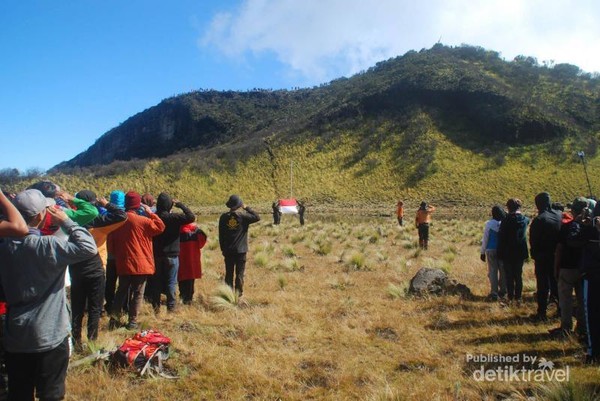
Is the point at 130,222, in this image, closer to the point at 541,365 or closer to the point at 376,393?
the point at 376,393

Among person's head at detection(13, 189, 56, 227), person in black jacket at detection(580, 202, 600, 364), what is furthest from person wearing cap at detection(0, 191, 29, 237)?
person in black jacket at detection(580, 202, 600, 364)

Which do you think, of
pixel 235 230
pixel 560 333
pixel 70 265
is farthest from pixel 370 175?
pixel 70 265

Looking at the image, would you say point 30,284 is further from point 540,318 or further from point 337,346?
point 540,318

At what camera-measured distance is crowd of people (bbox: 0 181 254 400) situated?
285cm

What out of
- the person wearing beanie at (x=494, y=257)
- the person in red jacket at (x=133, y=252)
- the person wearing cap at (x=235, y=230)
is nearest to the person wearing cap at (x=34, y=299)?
the person in red jacket at (x=133, y=252)

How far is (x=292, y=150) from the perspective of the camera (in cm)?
6169

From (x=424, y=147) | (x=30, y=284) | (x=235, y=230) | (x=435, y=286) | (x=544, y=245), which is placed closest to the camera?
(x=30, y=284)

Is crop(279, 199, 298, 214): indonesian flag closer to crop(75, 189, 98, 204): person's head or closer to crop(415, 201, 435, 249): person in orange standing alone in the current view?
crop(415, 201, 435, 249): person in orange standing alone

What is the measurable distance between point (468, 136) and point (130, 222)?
192ft

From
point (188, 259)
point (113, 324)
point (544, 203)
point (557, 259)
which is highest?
point (544, 203)

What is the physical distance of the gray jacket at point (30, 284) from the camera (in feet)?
9.28

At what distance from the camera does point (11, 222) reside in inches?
105

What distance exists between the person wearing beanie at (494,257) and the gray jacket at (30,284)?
6760 millimetres

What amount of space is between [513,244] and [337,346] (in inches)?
143
